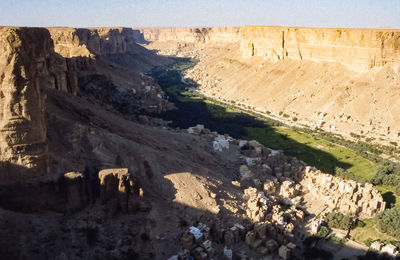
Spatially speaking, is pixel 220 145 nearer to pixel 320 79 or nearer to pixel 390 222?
pixel 390 222

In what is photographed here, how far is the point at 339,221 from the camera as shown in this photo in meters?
24.6

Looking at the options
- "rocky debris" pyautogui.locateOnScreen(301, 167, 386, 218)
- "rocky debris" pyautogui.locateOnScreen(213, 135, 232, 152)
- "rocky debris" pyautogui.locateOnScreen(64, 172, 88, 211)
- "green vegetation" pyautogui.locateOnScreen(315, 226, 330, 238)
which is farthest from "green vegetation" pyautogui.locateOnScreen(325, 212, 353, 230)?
"rocky debris" pyautogui.locateOnScreen(64, 172, 88, 211)

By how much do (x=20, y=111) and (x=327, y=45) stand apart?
6155 centimetres

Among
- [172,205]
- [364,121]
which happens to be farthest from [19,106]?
[364,121]

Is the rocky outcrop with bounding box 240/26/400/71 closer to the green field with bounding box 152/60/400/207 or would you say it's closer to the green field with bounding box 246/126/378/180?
the green field with bounding box 152/60/400/207

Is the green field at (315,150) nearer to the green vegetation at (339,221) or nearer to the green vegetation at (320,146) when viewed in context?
the green vegetation at (320,146)

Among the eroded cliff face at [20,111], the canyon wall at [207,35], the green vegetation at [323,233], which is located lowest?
the green vegetation at [323,233]

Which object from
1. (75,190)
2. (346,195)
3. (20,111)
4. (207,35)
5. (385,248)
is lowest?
(385,248)

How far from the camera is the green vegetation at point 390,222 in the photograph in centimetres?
2330

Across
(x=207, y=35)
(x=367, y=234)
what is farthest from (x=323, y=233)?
(x=207, y=35)

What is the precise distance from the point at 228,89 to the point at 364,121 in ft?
122

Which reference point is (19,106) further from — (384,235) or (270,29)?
(270,29)

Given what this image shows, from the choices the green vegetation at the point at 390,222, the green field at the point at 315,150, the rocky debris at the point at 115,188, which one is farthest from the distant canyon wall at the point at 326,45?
the rocky debris at the point at 115,188

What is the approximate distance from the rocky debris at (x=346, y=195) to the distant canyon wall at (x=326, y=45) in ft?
111
